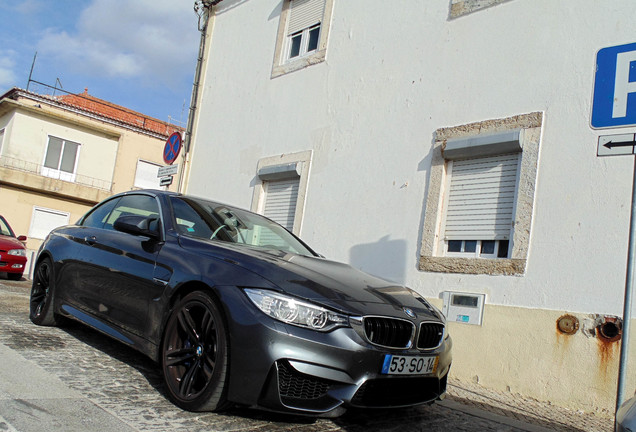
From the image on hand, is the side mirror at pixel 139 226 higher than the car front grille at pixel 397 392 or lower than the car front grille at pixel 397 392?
higher

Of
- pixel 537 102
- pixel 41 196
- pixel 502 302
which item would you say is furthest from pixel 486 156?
pixel 41 196

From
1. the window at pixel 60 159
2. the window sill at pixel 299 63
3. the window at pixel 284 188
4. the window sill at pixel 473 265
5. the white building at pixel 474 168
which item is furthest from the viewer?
the window at pixel 60 159

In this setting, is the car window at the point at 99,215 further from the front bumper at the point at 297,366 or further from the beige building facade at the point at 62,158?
the beige building facade at the point at 62,158

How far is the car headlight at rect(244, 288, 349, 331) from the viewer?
3002mm

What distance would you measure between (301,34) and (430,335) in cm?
819

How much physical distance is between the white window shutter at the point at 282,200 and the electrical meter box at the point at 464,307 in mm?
3631

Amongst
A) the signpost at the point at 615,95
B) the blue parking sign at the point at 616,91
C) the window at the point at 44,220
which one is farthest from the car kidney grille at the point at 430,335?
the window at the point at 44,220

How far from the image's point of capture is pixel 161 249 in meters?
3.90

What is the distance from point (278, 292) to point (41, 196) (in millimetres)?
26666

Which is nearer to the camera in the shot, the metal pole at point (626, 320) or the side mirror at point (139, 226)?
the metal pole at point (626, 320)

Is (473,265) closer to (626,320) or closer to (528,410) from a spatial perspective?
(528,410)

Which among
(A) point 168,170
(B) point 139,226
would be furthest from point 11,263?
(B) point 139,226

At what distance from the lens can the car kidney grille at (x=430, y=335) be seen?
3.45 metres

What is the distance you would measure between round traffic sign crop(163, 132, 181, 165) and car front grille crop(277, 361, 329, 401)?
732 centimetres
